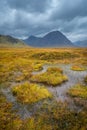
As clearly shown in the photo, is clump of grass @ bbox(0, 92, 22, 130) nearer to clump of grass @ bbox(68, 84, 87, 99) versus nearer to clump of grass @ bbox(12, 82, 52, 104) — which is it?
clump of grass @ bbox(12, 82, 52, 104)

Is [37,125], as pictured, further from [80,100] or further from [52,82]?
[52,82]

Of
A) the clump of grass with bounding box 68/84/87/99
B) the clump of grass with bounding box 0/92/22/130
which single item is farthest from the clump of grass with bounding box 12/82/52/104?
the clump of grass with bounding box 68/84/87/99

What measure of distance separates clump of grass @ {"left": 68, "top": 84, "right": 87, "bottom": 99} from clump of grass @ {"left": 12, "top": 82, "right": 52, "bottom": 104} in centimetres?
303

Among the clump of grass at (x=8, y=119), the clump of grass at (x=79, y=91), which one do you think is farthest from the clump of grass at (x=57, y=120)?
the clump of grass at (x=79, y=91)

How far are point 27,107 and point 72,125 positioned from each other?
19.0 ft

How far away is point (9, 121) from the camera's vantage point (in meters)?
15.0

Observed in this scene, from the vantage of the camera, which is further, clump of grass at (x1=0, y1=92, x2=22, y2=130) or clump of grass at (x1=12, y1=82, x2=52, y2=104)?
clump of grass at (x1=12, y1=82, x2=52, y2=104)

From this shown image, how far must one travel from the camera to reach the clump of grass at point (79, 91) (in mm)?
20609

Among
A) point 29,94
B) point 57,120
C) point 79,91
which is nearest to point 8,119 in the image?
point 57,120

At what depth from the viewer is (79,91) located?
21.8 m

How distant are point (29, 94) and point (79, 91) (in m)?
6.63

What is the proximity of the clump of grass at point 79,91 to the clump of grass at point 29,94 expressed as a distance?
3.03 metres

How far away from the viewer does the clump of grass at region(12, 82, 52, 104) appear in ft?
65.1

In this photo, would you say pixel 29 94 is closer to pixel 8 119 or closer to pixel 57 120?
pixel 8 119
